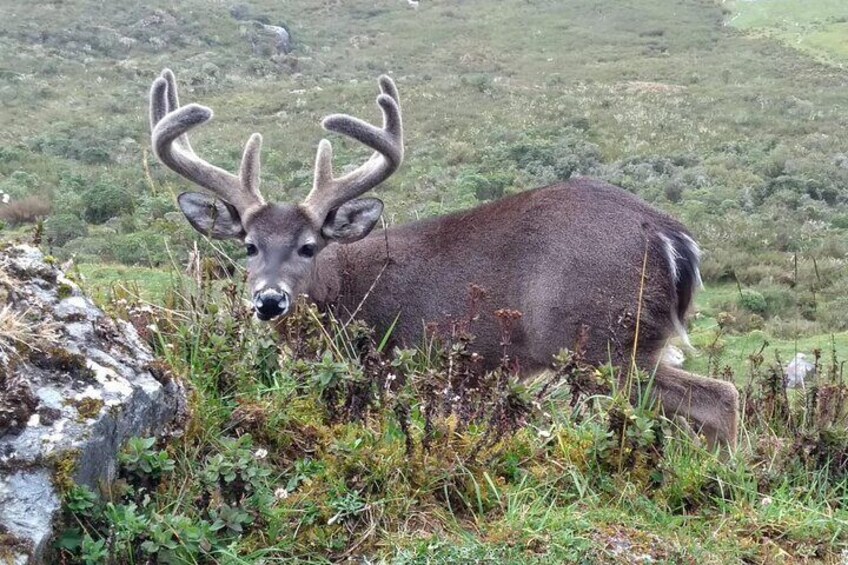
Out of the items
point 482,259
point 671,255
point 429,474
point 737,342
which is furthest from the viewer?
point 737,342

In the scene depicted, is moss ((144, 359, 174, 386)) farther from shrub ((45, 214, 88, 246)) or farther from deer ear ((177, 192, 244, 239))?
shrub ((45, 214, 88, 246))

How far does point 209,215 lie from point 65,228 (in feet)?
41.5

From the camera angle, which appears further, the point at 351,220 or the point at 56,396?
the point at 351,220

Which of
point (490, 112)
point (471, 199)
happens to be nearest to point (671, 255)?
point (471, 199)

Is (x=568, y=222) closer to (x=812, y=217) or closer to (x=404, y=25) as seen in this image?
(x=812, y=217)

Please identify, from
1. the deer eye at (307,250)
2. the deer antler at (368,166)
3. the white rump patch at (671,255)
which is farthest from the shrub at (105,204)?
the white rump patch at (671,255)

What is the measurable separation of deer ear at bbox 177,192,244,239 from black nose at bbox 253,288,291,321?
3.12 feet

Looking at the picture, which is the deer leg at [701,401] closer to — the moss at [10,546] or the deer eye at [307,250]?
the deer eye at [307,250]

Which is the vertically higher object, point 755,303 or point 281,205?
point 281,205

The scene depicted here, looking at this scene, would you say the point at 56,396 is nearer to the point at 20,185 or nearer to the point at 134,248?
the point at 134,248

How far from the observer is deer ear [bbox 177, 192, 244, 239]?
715 cm

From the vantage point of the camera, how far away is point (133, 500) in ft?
11.6

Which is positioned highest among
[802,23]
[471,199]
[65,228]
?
[65,228]

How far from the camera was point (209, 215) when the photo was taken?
7266mm
